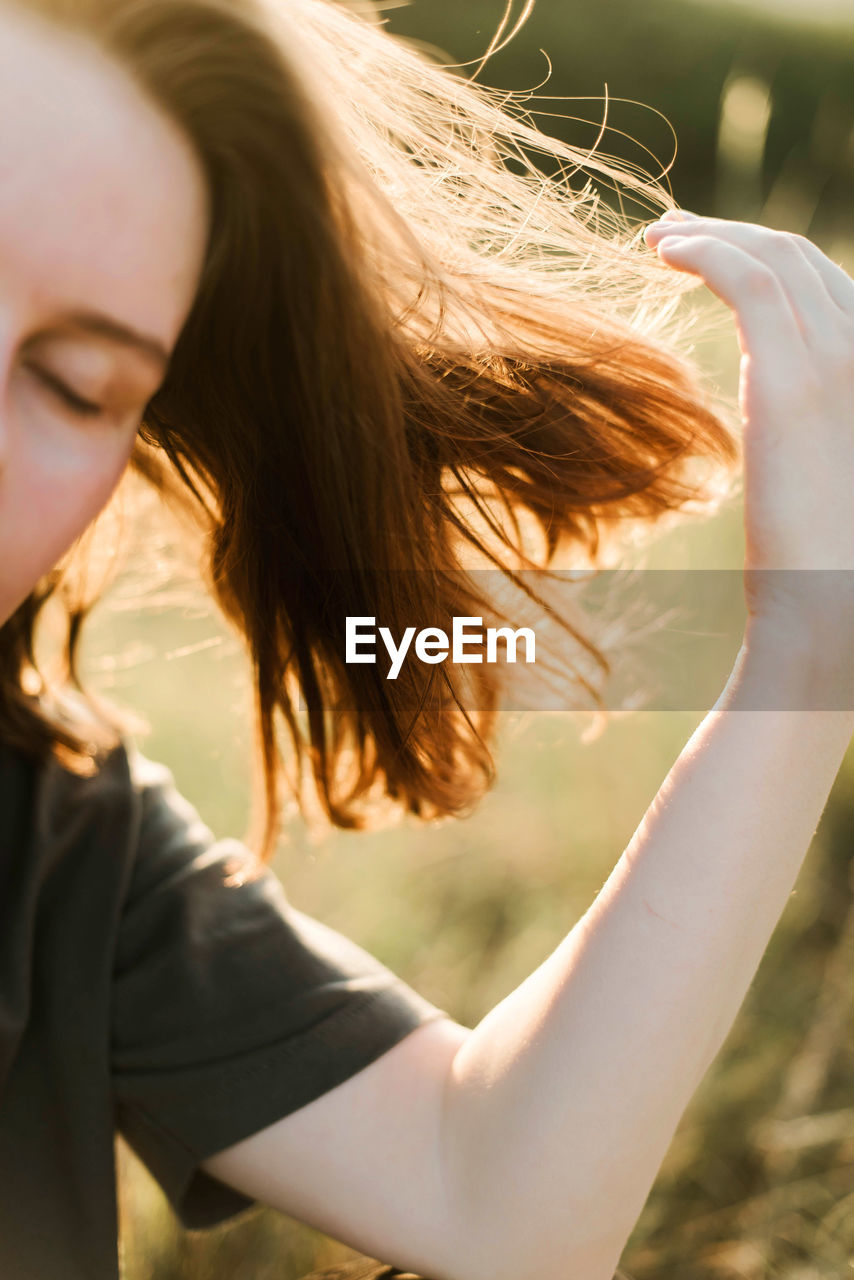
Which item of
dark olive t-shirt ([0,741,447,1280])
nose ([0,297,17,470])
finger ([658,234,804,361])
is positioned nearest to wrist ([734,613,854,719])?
finger ([658,234,804,361])

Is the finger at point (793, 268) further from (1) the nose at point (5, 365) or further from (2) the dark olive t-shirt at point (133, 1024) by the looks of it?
(2) the dark olive t-shirt at point (133, 1024)

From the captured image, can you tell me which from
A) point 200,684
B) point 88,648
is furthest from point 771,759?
point 88,648

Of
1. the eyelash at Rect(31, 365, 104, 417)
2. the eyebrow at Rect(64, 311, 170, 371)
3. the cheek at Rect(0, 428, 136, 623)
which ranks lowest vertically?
the cheek at Rect(0, 428, 136, 623)

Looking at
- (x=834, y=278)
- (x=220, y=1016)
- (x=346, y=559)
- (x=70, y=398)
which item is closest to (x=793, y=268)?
(x=834, y=278)

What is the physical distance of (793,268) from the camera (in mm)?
891

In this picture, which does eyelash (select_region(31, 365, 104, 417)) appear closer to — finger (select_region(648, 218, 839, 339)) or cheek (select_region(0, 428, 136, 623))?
cheek (select_region(0, 428, 136, 623))

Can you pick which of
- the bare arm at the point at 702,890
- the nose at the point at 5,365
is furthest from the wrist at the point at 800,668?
the nose at the point at 5,365

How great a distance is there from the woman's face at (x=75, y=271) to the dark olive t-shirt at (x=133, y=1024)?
0.99 feet

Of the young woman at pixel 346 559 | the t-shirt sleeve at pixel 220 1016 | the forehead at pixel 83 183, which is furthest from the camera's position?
the t-shirt sleeve at pixel 220 1016

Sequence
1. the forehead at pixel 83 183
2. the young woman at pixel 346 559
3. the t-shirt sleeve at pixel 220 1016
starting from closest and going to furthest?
the forehead at pixel 83 183
the young woman at pixel 346 559
the t-shirt sleeve at pixel 220 1016

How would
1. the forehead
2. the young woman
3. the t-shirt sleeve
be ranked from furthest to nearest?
the t-shirt sleeve → the young woman → the forehead

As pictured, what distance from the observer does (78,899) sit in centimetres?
105

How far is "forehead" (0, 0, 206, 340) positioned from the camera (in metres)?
0.71

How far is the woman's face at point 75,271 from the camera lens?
0.72 meters
